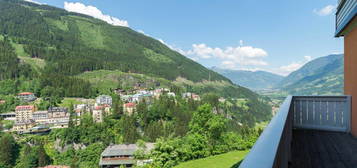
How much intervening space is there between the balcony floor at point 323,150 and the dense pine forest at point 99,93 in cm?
1268

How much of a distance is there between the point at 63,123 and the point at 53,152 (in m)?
13.8

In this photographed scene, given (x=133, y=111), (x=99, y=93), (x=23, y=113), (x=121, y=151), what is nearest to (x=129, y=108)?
(x=133, y=111)

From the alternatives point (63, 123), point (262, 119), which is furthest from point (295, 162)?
point (262, 119)

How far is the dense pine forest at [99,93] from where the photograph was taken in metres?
18.4

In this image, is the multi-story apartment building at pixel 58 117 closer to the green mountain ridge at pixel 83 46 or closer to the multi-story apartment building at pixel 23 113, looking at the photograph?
the multi-story apartment building at pixel 23 113

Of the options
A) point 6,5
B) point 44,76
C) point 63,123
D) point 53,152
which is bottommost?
point 53,152

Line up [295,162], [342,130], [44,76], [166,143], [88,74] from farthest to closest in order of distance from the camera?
[88,74], [44,76], [166,143], [342,130], [295,162]

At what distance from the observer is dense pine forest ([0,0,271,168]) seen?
18422mm

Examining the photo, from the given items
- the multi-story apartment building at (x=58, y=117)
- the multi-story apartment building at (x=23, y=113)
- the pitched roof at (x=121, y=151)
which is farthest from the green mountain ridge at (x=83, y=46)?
the pitched roof at (x=121, y=151)

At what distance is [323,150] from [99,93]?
92.4 metres

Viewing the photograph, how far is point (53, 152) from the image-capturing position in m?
53.8

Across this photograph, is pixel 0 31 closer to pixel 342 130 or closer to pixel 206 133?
pixel 206 133

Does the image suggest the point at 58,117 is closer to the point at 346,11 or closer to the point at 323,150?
the point at 323,150

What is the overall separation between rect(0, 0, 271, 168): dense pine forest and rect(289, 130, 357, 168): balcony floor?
41.6ft
